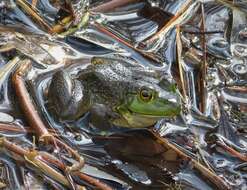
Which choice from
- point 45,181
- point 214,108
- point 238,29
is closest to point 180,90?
point 214,108

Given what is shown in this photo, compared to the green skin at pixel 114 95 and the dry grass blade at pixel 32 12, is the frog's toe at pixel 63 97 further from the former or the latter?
the dry grass blade at pixel 32 12

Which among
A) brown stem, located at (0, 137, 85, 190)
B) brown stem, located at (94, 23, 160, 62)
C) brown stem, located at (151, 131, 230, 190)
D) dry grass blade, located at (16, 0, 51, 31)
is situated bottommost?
brown stem, located at (151, 131, 230, 190)

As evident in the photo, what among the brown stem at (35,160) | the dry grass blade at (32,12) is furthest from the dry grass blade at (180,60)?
the brown stem at (35,160)

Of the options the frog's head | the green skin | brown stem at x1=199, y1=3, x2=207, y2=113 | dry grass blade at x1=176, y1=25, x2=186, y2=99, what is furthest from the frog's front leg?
brown stem at x1=199, y1=3, x2=207, y2=113

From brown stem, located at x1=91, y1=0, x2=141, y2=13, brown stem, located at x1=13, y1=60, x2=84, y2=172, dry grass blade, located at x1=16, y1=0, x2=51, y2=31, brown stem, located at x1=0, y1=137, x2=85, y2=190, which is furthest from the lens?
brown stem, located at x1=91, y1=0, x2=141, y2=13

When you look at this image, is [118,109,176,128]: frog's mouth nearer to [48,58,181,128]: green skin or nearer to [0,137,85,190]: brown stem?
[48,58,181,128]: green skin

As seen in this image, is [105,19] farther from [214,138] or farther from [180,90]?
[214,138]

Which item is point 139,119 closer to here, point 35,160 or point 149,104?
point 149,104

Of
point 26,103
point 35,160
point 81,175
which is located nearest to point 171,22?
point 26,103

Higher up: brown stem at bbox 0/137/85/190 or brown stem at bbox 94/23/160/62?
brown stem at bbox 94/23/160/62
